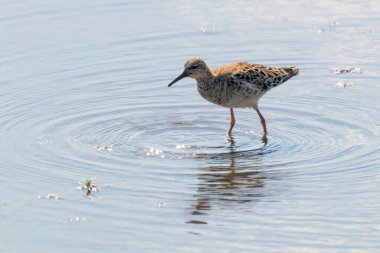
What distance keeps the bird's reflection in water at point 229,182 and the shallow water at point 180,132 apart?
0.09 ft

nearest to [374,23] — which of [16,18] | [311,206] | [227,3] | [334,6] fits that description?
[334,6]

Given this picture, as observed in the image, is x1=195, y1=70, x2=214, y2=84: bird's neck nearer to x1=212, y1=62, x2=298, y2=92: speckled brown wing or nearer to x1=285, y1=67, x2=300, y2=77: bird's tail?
x1=212, y1=62, x2=298, y2=92: speckled brown wing

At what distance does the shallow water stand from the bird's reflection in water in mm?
27

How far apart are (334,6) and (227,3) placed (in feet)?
7.14

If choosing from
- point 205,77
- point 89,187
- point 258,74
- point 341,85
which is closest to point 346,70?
point 341,85

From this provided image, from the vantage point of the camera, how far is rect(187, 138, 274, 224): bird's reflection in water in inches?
501

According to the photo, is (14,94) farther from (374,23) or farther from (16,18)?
(374,23)

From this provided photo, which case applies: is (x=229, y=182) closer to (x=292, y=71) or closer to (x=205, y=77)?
(x=205, y=77)

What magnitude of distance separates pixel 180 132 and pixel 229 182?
232cm

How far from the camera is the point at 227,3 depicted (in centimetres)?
2167

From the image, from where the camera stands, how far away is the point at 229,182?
1368 centimetres

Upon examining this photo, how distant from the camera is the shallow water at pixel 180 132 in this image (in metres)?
11.8

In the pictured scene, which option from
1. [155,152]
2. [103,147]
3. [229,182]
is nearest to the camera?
[229,182]

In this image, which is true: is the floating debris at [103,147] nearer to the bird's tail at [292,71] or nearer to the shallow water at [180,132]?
the shallow water at [180,132]
